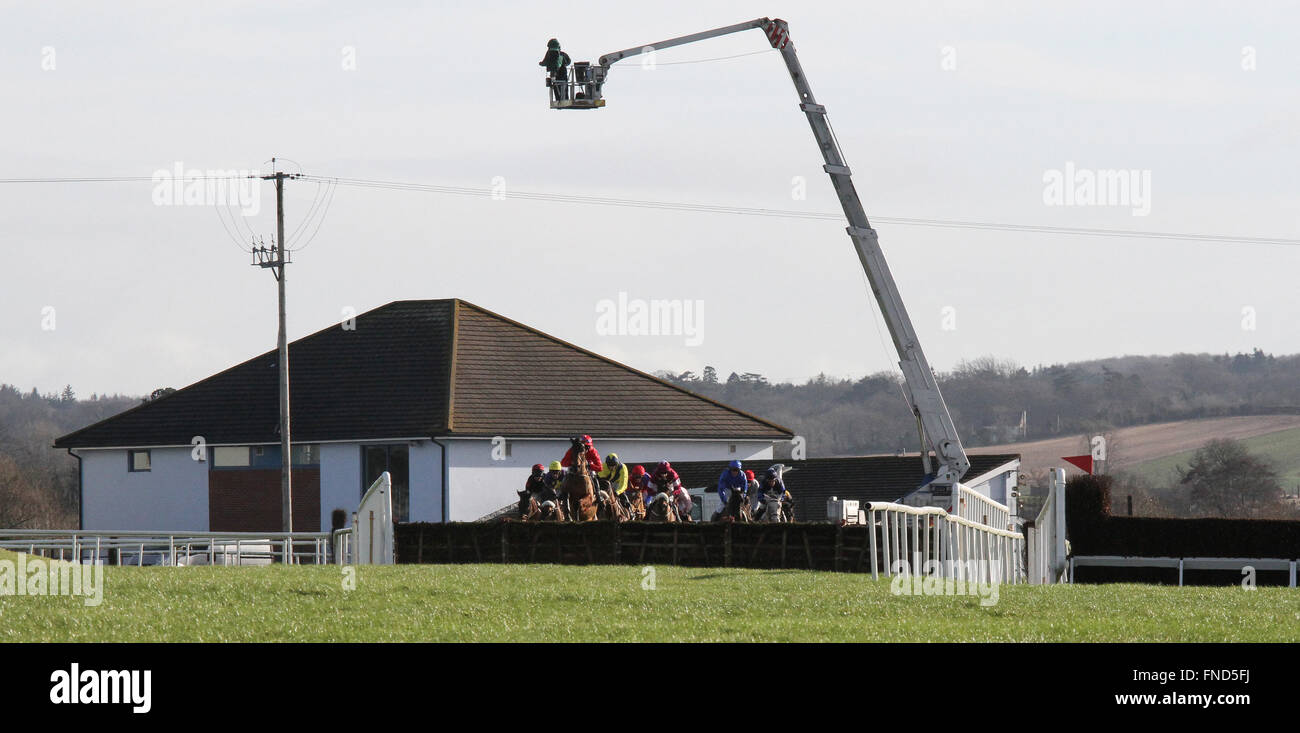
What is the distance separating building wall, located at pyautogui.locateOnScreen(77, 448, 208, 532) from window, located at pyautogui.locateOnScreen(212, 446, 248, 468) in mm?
456

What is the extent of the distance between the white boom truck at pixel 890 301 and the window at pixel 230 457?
2277cm

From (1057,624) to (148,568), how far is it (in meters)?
10.3

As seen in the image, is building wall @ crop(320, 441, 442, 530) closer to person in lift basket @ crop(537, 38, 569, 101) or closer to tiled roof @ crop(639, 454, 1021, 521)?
tiled roof @ crop(639, 454, 1021, 521)

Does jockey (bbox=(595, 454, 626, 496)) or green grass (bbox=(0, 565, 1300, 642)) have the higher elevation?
jockey (bbox=(595, 454, 626, 496))

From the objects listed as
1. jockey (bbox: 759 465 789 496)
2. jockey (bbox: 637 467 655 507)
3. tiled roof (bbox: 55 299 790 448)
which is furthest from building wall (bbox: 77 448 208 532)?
jockey (bbox: 759 465 789 496)

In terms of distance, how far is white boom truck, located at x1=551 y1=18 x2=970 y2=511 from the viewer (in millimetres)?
28766

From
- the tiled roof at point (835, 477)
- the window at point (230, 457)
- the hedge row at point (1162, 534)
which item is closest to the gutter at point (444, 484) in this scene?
the tiled roof at point (835, 477)

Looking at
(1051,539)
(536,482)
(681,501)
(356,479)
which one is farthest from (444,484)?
(1051,539)

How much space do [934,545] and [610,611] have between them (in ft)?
17.9

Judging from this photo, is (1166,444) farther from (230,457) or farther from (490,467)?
(230,457)

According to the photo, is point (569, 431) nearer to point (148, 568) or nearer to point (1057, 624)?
point (148, 568)

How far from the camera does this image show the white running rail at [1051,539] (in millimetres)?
22203

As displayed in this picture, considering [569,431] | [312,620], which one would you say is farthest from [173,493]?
[312,620]
